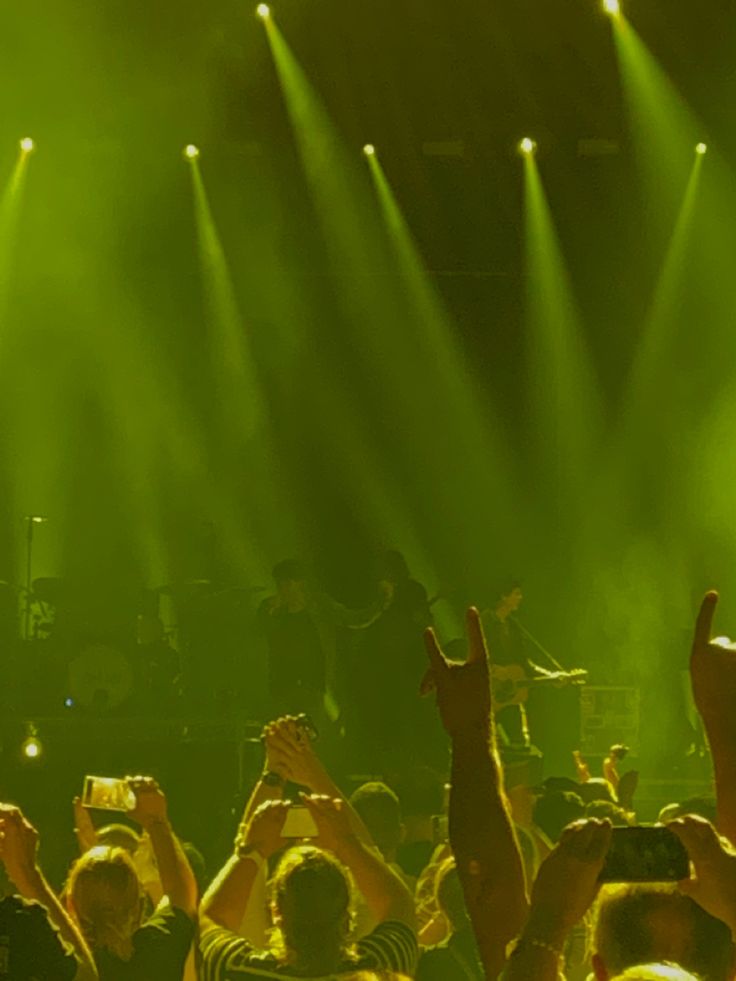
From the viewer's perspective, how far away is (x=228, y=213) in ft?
44.0

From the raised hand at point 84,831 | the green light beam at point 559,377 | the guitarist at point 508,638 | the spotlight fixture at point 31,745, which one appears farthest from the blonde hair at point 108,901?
the green light beam at point 559,377

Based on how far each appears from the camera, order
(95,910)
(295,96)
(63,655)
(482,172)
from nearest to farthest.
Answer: (95,910) → (63,655) → (295,96) → (482,172)

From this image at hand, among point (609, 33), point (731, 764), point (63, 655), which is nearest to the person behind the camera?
point (731, 764)

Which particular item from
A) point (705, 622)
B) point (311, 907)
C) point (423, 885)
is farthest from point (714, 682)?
point (423, 885)

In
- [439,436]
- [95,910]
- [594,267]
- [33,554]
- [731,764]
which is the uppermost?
[594,267]

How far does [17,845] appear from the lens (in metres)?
2.75

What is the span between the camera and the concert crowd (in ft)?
6.10

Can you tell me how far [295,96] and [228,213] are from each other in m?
1.52

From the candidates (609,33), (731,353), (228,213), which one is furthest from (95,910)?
(731,353)

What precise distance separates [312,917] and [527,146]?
10994 mm

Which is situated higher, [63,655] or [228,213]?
[228,213]

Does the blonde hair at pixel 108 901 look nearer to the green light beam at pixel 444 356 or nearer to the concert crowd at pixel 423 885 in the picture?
the concert crowd at pixel 423 885

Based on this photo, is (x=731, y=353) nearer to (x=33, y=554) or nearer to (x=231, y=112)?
(x=231, y=112)

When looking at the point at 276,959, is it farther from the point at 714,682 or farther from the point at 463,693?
the point at 714,682
